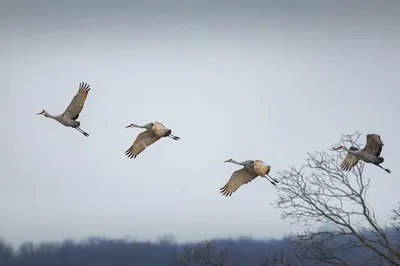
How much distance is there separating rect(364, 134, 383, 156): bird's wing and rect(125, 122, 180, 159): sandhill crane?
484cm

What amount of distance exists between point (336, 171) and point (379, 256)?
9.30 feet

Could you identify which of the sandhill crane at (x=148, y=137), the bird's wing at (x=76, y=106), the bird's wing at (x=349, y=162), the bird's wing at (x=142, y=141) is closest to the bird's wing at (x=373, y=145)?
the bird's wing at (x=349, y=162)

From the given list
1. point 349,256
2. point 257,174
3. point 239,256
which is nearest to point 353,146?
point 257,174

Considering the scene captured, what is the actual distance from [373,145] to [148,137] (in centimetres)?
556

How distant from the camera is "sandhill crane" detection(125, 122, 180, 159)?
981 inches

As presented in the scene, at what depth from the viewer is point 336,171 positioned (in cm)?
2752

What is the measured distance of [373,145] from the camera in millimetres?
25094

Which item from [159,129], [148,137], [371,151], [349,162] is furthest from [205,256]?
[371,151]

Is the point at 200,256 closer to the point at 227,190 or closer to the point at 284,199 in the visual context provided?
the point at 284,199

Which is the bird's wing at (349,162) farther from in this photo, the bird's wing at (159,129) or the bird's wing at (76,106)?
the bird's wing at (76,106)

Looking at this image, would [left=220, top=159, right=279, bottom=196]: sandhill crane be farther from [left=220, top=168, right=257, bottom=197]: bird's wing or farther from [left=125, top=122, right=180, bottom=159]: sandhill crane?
[left=125, top=122, right=180, bottom=159]: sandhill crane

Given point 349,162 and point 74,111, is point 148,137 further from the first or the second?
point 349,162

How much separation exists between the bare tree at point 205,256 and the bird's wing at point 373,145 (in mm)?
8496

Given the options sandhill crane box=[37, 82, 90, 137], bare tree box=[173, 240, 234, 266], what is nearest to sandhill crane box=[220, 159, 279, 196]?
sandhill crane box=[37, 82, 90, 137]
